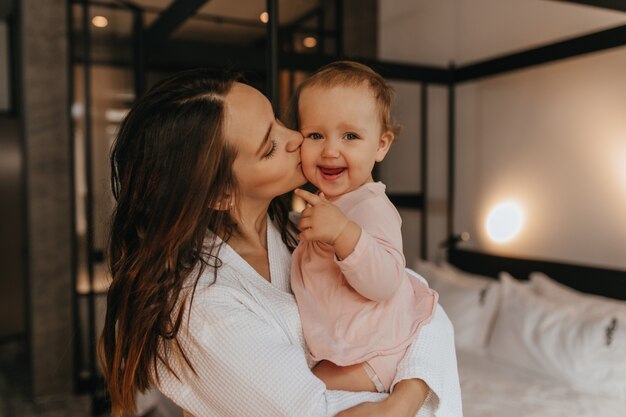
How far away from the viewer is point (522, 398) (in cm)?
229

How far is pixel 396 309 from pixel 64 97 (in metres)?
3.54

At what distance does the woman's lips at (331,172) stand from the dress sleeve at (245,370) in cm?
30

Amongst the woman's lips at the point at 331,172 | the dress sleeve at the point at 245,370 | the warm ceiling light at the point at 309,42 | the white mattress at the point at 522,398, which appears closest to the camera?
the dress sleeve at the point at 245,370

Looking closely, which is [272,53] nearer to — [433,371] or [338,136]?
[338,136]

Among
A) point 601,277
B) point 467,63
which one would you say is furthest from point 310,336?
point 467,63

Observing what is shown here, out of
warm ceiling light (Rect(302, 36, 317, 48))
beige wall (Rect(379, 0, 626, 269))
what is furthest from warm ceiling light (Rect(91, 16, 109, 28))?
beige wall (Rect(379, 0, 626, 269))

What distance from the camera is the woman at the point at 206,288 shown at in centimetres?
92

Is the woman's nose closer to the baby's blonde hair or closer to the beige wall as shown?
the baby's blonde hair

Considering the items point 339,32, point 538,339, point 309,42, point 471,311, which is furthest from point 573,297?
point 309,42

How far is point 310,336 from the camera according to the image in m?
1.05

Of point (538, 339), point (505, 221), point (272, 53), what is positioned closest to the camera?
point (272, 53)

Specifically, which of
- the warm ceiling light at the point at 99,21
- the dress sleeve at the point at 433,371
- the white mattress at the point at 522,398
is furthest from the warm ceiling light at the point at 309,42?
the dress sleeve at the point at 433,371

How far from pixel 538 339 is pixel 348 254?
199 centimetres

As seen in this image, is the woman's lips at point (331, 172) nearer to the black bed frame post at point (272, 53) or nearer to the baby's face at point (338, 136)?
the baby's face at point (338, 136)
